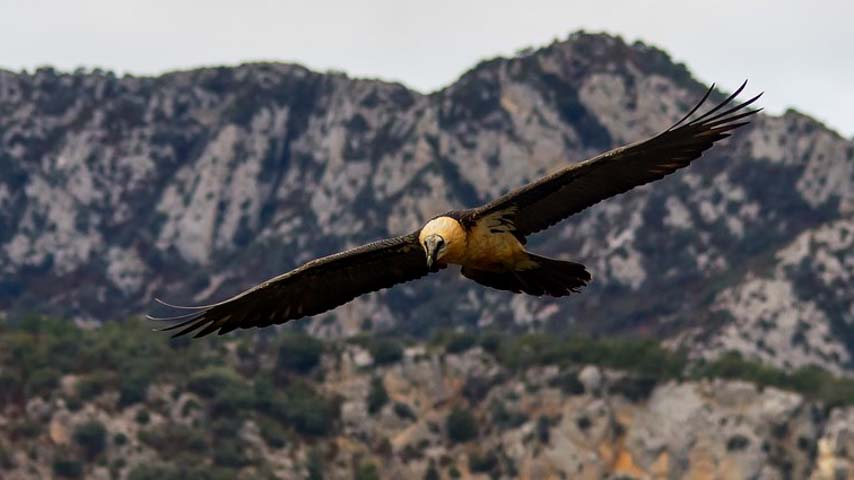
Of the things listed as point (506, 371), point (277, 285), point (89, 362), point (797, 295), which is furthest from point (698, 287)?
point (277, 285)

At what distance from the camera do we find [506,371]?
93.6m

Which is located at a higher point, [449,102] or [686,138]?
[449,102]

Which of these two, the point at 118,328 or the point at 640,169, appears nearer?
the point at 640,169

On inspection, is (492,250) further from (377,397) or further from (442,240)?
(377,397)

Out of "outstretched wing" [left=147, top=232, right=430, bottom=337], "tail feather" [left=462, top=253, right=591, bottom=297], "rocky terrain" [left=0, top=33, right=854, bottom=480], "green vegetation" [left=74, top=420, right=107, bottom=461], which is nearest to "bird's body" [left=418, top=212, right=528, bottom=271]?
"tail feather" [left=462, top=253, right=591, bottom=297]

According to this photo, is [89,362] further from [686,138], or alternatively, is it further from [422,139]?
[686,138]

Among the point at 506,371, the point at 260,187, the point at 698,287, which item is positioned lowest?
the point at 506,371

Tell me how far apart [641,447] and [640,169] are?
65508mm

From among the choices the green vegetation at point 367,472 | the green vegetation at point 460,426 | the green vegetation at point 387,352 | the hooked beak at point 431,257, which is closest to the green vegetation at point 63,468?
the green vegetation at point 367,472

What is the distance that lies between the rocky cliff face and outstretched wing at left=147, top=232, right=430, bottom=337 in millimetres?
79964

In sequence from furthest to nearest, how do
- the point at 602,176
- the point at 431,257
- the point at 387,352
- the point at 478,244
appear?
the point at 387,352
the point at 602,176
the point at 478,244
the point at 431,257

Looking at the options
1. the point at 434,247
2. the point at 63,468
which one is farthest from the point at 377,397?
the point at 434,247

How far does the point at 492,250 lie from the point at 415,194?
105 m

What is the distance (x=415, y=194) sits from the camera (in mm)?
124938
